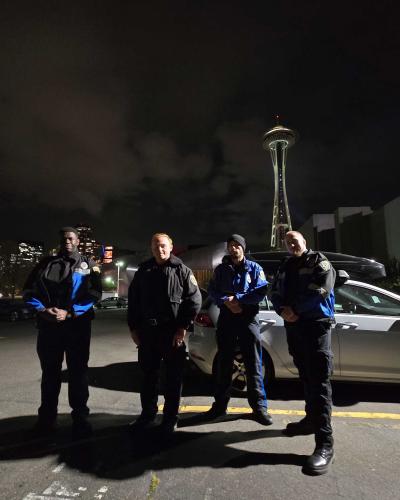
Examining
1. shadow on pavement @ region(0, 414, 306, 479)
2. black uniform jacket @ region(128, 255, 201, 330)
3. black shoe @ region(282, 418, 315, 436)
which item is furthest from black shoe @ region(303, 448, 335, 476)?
black uniform jacket @ region(128, 255, 201, 330)

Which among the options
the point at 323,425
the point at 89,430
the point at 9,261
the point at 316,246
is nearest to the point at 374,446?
the point at 323,425

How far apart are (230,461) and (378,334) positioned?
238 centimetres

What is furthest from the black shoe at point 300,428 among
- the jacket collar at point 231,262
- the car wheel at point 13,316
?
the car wheel at point 13,316

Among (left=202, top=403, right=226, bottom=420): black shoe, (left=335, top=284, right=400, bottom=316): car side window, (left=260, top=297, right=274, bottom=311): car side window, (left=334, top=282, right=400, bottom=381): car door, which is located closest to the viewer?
(left=202, top=403, right=226, bottom=420): black shoe

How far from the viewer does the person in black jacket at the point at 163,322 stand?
318cm

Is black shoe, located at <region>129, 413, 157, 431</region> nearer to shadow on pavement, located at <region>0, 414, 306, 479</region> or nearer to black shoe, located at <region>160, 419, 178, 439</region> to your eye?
shadow on pavement, located at <region>0, 414, 306, 479</region>

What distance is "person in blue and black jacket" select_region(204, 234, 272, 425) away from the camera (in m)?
3.44

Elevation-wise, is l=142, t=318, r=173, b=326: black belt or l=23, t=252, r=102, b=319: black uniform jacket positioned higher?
l=23, t=252, r=102, b=319: black uniform jacket

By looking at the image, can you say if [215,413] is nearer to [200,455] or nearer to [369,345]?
[200,455]

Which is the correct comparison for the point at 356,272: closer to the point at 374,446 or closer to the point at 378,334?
the point at 378,334

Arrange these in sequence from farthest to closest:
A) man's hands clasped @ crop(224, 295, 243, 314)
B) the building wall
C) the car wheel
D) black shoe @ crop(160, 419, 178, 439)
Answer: the building wall
the car wheel
man's hands clasped @ crop(224, 295, 243, 314)
black shoe @ crop(160, 419, 178, 439)

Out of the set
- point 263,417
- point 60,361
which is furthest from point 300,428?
point 60,361

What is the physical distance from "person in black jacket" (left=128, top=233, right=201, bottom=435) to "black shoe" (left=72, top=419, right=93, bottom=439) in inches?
17.3

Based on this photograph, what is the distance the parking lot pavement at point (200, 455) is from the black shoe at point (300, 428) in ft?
0.25
